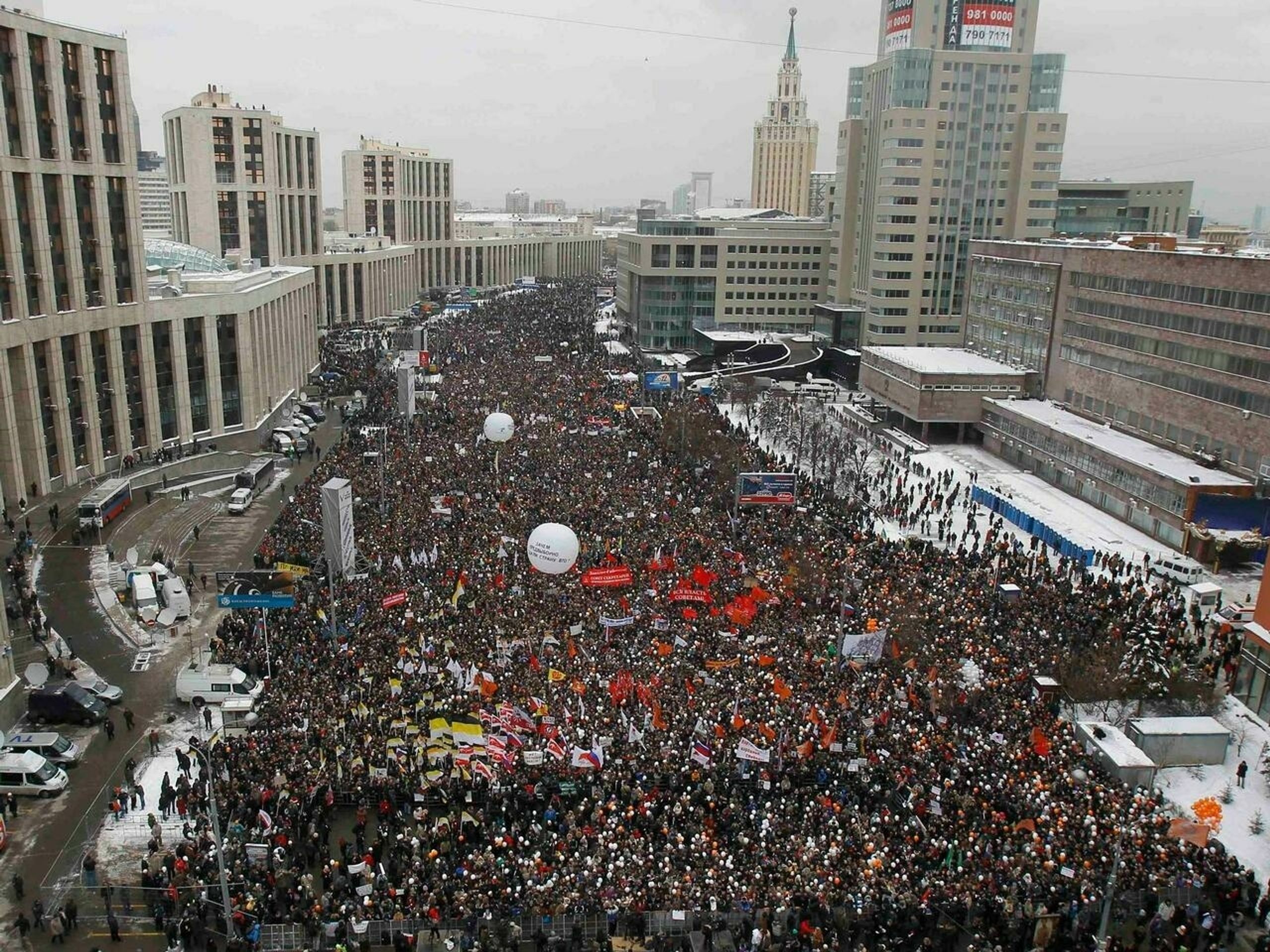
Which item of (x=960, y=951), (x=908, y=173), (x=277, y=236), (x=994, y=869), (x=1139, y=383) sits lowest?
(x=960, y=951)

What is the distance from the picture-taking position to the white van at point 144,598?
98.7ft

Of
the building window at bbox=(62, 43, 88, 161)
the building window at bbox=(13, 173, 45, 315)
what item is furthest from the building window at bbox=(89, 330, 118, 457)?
the building window at bbox=(62, 43, 88, 161)

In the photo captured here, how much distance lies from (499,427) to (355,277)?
2674 inches

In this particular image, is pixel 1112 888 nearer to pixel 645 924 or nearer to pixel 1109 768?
pixel 1109 768

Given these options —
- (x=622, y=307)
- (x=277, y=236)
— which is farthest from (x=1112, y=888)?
(x=622, y=307)

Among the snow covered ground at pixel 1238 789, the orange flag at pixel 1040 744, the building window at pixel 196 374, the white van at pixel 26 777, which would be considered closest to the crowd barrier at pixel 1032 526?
the snow covered ground at pixel 1238 789

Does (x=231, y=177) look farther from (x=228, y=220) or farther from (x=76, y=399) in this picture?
(x=76, y=399)

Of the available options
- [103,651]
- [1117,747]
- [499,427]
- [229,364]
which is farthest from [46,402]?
[1117,747]

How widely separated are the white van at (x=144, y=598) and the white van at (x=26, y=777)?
30.5 feet

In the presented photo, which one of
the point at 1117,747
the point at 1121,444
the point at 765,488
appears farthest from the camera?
the point at 1121,444

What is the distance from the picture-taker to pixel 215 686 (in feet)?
81.4

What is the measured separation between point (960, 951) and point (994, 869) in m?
1.54

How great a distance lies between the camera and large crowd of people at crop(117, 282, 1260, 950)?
1720cm

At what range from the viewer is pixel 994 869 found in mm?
17672
